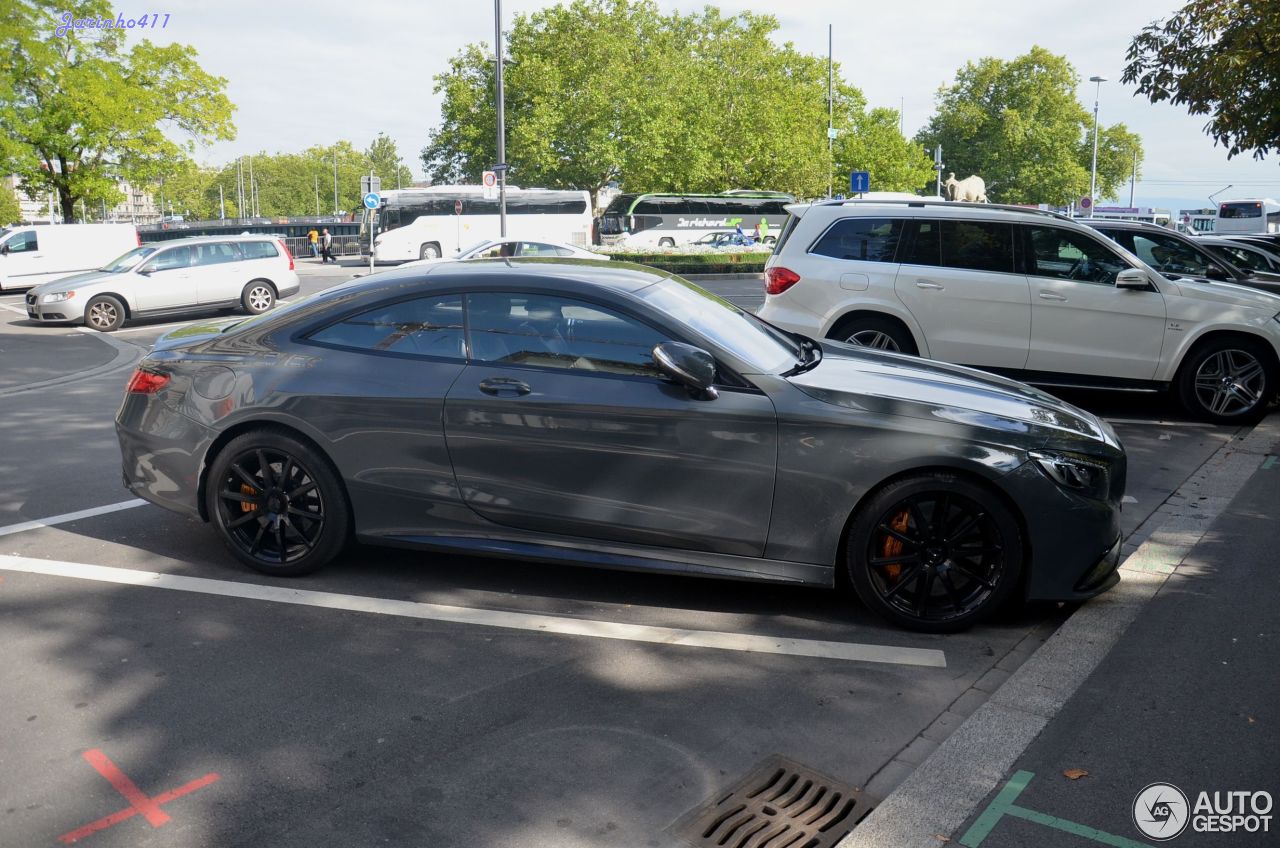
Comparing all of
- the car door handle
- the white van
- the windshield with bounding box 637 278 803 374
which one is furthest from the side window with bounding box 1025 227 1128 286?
the white van

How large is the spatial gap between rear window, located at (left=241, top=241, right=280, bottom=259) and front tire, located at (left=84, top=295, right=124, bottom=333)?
2.70m

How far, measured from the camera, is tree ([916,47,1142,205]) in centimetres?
8606

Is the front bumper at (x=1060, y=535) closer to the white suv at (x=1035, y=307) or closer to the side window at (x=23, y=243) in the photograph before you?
the white suv at (x=1035, y=307)

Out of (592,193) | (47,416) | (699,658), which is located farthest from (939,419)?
(592,193)

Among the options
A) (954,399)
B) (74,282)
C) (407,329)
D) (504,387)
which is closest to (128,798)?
(504,387)

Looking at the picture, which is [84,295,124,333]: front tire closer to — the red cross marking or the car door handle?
the car door handle

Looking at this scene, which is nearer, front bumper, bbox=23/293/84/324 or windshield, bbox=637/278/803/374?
A: windshield, bbox=637/278/803/374

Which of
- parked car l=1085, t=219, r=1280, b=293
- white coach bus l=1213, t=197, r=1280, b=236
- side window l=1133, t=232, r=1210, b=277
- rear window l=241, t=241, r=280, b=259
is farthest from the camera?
white coach bus l=1213, t=197, r=1280, b=236

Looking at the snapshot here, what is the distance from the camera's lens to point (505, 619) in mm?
4945

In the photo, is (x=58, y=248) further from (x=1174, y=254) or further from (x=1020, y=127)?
(x=1020, y=127)

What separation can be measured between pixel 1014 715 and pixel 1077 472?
4.15ft

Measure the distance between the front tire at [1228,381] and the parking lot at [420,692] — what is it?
4.11 metres

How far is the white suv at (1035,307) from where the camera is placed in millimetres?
9555

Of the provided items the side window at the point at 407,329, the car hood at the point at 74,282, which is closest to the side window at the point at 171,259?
the car hood at the point at 74,282
